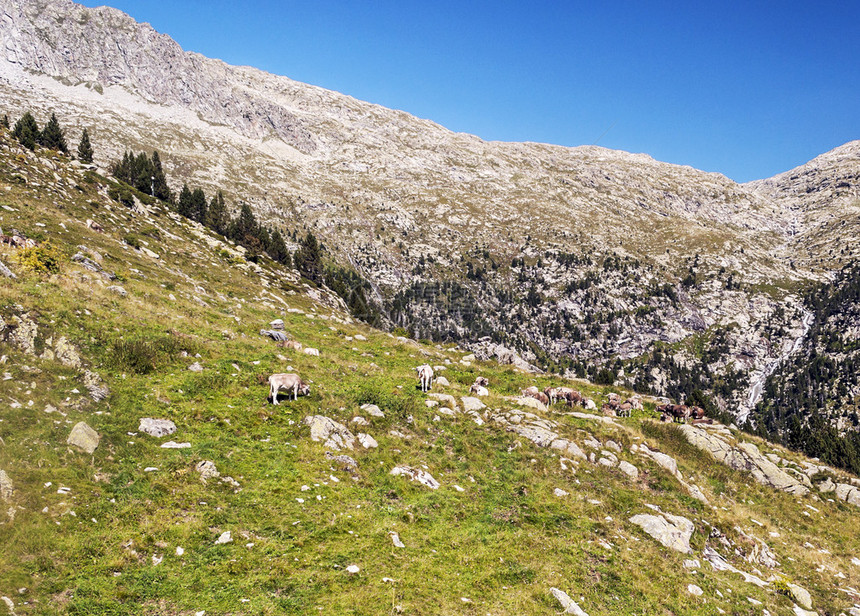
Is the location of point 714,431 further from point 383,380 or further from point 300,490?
point 300,490

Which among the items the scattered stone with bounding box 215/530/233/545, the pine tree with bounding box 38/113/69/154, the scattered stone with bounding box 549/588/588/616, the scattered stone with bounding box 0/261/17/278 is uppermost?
the pine tree with bounding box 38/113/69/154

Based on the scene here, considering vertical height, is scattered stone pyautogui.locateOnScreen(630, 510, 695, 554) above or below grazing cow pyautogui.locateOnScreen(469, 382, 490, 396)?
below

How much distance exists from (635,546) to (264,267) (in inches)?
2497

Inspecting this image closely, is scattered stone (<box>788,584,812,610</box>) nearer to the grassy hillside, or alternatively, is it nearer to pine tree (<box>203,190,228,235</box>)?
the grassy hillside

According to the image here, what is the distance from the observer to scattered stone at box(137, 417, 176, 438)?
54.0 feet

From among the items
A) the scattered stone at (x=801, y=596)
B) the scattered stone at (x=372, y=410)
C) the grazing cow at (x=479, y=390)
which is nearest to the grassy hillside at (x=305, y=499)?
the scattered stone at (x=801, y=596)

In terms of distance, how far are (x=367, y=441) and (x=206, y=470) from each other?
7.23m

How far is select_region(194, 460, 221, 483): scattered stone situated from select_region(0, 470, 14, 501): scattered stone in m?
4.86

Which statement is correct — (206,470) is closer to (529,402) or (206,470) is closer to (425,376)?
(425,376)

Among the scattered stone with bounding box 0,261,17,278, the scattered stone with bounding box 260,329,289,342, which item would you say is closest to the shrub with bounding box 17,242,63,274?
the scattered stone with bounding box 0,261,17,278

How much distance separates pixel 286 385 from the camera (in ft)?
73.4

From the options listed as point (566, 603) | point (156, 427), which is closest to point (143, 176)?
point (156, 427)

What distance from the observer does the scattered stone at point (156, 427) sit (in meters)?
16.5

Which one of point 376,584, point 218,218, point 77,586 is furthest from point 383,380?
point 218,218
